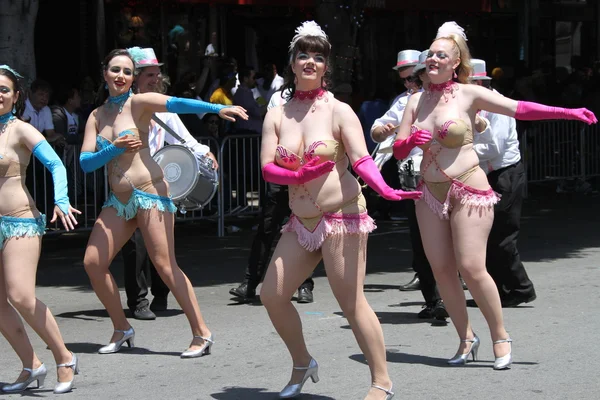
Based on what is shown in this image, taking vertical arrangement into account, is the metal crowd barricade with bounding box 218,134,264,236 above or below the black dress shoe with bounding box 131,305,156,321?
above

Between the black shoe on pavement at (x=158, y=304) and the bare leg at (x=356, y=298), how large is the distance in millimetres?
3400

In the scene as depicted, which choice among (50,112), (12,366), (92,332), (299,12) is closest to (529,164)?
(299,12)

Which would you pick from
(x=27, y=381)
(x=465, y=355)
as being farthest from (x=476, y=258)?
(x=27, y=381)

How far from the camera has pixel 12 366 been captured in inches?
→ 292

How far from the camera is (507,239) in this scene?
29.9 feet

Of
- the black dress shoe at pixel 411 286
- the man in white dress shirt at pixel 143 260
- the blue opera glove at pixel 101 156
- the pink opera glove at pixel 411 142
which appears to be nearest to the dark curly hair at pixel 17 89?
the blue opera glove at pixel 101 156

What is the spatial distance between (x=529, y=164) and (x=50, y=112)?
7.27m

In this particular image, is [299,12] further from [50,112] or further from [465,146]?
[465,146]

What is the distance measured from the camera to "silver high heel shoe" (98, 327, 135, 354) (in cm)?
777

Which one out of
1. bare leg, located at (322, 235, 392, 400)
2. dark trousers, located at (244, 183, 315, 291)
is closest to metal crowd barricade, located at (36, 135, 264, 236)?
dark trousers, located at (244, 183, 315, 291)

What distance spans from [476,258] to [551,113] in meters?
0.98

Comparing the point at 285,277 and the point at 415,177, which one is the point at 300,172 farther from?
the point at 415,177

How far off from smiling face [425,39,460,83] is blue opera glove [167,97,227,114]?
4.33 ft

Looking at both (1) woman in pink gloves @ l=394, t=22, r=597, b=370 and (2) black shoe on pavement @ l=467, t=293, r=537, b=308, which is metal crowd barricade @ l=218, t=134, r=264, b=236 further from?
(1) woman in pink gloves @ l=394, t=22, r=597, b=370
